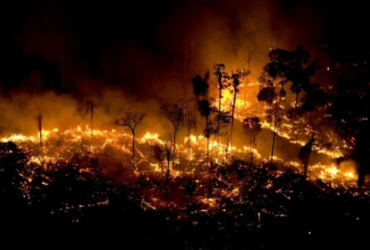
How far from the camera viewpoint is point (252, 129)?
122ft

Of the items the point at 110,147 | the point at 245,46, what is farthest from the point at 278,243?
the point at 245,46

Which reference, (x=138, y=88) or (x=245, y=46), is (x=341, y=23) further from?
(x=138, y=88)

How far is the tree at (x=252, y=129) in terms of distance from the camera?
37000 millimetres

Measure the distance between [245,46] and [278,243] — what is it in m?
47.2

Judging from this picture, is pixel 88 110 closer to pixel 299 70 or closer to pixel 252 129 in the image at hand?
pixel 252 129

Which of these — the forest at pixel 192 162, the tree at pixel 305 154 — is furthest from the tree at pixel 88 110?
the tree at pixel 305 154

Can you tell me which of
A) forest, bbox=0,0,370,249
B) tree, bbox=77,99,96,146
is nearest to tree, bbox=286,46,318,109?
forest, bbox=0,0,370,249

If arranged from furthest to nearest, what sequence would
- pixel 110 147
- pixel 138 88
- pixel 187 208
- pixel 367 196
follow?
pixel 138 88
pixel 110 147
pixel 367 196
pixel 187 208

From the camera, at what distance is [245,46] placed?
199ft

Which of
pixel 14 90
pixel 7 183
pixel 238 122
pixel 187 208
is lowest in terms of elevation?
pixel 187 208

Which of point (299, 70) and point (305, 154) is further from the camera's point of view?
point (299, 70)

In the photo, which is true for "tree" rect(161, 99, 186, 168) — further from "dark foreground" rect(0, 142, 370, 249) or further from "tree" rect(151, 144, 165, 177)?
"dark foreground" rect(0, 142, 370, 249)

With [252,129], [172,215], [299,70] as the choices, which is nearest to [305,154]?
[252,129]

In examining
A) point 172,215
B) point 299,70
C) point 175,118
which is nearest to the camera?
point 172,215
